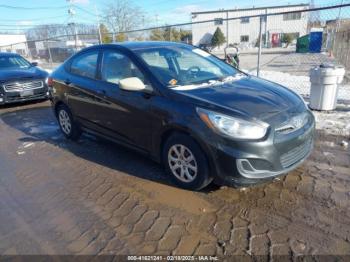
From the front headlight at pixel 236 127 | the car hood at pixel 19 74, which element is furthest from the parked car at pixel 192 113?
the car hood at pixel 19 74

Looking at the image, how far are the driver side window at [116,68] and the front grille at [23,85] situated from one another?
5063mm

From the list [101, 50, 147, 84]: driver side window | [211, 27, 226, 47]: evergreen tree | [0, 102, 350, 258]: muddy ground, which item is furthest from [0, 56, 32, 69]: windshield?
[211, 27, 226, 47]: evergreen tree

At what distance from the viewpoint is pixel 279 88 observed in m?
3.73

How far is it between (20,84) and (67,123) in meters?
3.87

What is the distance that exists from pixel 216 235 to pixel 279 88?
2051 millimetres

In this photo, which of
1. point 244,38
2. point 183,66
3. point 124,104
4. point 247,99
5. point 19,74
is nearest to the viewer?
point 247,99

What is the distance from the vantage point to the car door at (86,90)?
4293 mm

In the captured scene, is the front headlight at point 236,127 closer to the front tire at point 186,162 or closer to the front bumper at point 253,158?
the front bumper at point 253,158

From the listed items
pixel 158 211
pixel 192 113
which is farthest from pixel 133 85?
pixel 158 211

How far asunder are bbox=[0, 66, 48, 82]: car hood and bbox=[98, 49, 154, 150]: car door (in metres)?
5.14

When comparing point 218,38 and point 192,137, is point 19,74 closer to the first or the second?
point 192,137

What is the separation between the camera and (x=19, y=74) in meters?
8.31

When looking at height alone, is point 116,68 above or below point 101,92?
above

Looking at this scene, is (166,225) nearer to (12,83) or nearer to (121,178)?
(121,178)
